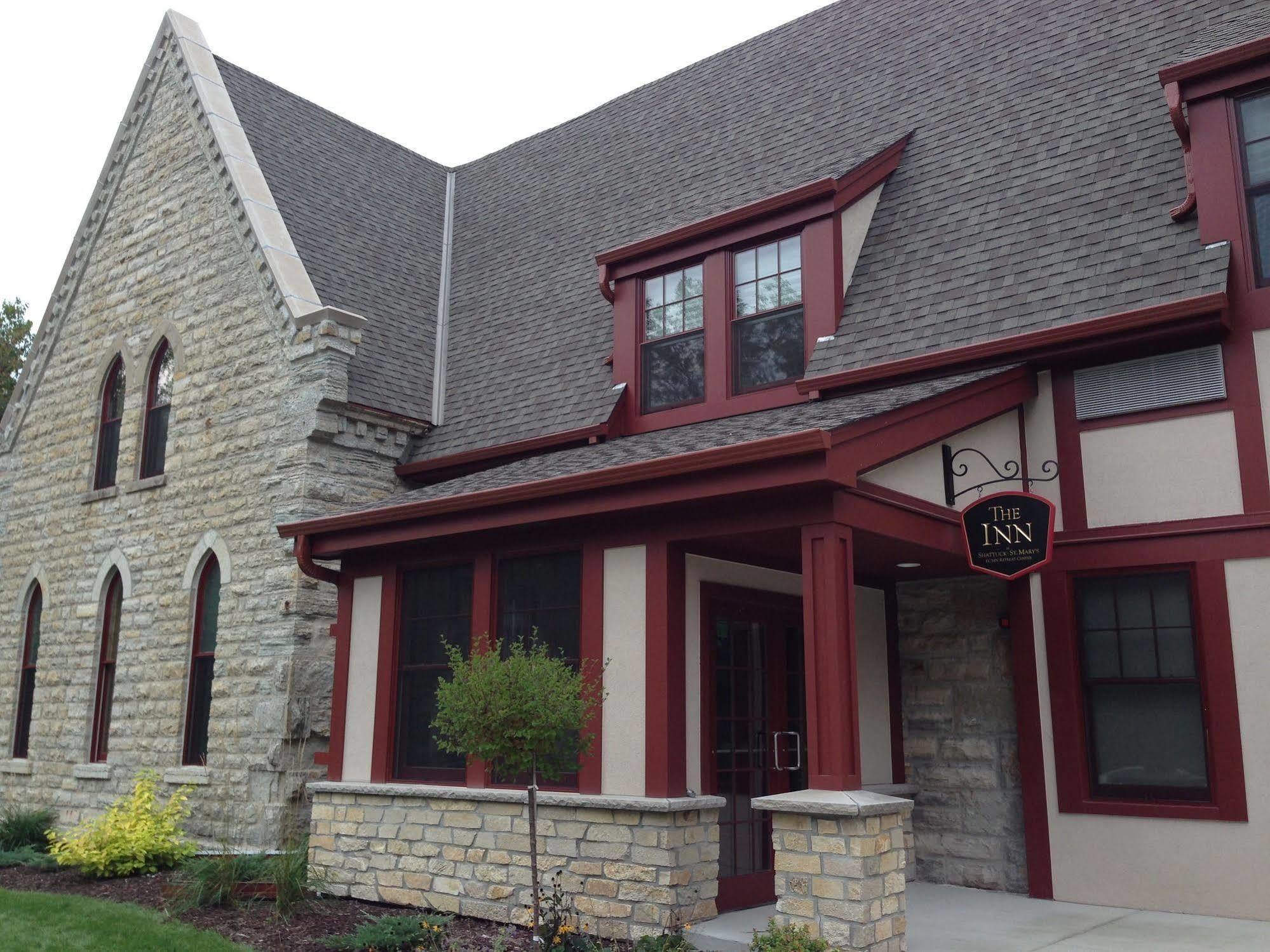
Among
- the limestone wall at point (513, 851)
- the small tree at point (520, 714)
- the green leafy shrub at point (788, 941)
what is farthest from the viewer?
the limestone wall at point (513, 851)

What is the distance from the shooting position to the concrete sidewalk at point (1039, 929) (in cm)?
686

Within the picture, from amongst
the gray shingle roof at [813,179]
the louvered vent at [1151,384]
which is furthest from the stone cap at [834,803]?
the louvered vent at [1151,384]

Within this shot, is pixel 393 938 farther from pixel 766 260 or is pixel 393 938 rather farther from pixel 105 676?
pixel 105 676

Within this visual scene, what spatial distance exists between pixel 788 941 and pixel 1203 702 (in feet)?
12.3

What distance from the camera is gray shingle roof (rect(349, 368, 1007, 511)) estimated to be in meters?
7.60

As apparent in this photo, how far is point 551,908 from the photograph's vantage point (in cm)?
755

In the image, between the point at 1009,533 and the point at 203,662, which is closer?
the point at 1009,533

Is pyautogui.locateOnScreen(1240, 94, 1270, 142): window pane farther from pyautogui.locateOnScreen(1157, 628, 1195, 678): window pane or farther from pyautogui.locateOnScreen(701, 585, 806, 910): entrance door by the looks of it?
pyautogui.locateOnScreen(701, 585, 806, 910): entrance door

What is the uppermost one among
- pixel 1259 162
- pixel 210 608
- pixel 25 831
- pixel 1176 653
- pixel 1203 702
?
pixel 1259 162

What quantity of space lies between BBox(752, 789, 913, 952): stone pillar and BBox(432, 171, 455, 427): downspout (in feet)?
26.6

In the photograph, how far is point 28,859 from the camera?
438 inches

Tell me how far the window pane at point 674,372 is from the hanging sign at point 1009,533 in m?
3.64

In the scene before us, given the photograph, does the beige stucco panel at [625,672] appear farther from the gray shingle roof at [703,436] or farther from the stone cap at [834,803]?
the stone cap at [834,803]

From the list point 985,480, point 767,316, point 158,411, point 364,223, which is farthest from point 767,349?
point 158,411
